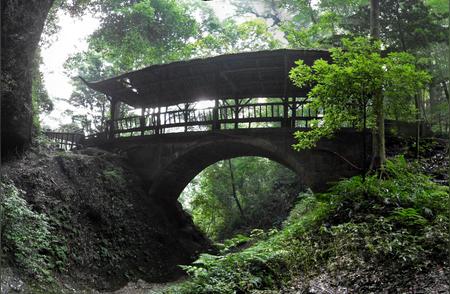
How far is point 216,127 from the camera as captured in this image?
1473 cm

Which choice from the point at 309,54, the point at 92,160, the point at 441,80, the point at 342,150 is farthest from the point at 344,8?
the point at 92,160

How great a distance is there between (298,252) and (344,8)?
19.1 m

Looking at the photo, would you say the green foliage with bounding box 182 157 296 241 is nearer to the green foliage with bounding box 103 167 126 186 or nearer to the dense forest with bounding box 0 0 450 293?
the dense forest with bounding box 0 0 450 293

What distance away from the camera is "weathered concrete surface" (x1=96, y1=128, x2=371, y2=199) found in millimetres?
12484

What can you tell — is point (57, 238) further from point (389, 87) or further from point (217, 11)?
point (217, 11)

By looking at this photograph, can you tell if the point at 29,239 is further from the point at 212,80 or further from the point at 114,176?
the point at 212,80

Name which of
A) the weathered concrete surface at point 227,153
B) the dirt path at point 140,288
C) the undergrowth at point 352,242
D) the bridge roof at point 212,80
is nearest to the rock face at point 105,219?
the dirt path at point 140,288

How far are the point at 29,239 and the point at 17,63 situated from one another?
491 centimetres

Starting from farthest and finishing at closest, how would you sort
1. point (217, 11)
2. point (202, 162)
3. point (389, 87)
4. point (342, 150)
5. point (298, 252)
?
point (217, 11)
point (202, 162)
point (342, 150)
point (389, 87)
point (298, 252)

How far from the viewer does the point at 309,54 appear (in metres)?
12.7

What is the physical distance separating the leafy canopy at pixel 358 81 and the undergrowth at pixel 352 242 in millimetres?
1720

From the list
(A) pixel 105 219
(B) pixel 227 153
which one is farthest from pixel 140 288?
(B) pixel 227 153

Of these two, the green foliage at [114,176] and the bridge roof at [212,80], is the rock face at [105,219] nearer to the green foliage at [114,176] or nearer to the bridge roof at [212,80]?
the green foliage at [114,176]

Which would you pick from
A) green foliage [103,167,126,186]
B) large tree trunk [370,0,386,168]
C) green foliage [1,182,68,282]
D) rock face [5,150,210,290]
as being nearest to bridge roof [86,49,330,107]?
large tree trunk [370,0,386,168]
